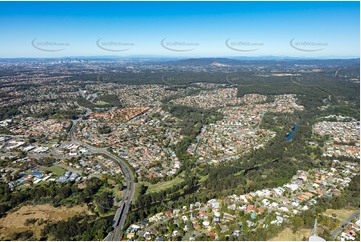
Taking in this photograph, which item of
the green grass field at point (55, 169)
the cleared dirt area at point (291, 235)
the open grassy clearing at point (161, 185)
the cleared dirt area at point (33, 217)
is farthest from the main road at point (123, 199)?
the cleared dirt area at point (291, 235)

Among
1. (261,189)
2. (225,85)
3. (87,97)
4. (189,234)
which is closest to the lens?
(189,234)

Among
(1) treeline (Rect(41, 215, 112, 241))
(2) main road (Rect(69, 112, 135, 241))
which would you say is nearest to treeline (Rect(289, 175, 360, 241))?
(2) main road (Rect(69, 112, 135, 241))

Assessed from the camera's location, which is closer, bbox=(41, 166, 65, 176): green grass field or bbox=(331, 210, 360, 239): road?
bbox=(331, 210, 360, 239): road

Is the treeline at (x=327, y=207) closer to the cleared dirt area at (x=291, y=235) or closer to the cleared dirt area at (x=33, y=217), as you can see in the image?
the cleared dirt area at (x=291, y=235)

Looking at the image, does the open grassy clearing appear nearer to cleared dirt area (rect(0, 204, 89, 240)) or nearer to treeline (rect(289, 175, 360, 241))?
cleared dirt area (rect(0, 204, 89, 240))

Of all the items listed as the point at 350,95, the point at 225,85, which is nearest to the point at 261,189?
the point at 350,95

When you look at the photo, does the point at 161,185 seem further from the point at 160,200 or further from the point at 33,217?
the point at 33,217

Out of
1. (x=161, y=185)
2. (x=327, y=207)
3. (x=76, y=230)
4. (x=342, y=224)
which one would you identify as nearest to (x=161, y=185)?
(x=161, y=185)

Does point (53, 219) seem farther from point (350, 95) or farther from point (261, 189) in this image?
point (350, 95)

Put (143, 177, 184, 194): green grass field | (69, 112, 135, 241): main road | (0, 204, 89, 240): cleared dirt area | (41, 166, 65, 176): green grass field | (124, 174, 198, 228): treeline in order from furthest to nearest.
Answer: (41, 166, 65, 176): green grass field, (143, 177, 184, 194): green grass field, (124, 174, 198, 228): treeline, (0, 204, 89, 240): cleared dirt area, (69, 112, 135, 241): main road
